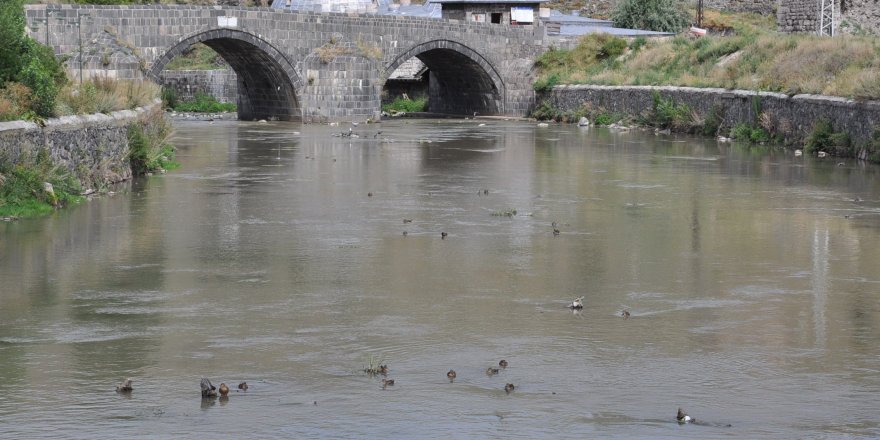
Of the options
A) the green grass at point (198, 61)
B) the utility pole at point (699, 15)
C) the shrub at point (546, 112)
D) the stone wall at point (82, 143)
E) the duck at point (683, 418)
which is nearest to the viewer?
the duck at point (683, 418)

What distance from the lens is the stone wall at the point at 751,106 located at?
2306cm

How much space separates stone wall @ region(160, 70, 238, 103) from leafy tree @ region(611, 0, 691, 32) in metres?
20.2

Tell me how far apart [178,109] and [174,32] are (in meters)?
14.8

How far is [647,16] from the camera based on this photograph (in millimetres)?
63875

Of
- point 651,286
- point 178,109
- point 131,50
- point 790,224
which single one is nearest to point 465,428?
point 651,286

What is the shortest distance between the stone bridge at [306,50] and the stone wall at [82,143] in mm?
14856

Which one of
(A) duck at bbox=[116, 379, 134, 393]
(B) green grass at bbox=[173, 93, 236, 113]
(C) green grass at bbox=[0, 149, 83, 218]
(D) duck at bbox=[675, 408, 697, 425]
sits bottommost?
(D) duck at bbox=[675, 408, 697, 425]

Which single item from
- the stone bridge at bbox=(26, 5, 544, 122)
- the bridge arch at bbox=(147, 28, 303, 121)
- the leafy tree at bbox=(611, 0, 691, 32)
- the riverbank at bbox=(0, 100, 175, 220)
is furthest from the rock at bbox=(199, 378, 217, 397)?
the leafy tree at bbox=(611, 0, 691, 32)

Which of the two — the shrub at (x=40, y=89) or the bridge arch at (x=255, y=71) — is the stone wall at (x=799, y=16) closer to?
the bridge arch at (x=255, y=71)

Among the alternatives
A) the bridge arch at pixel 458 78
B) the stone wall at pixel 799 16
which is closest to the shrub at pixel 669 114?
the stone wall at pixel 799 16

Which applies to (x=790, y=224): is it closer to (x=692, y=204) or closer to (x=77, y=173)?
(x=692, y=204)

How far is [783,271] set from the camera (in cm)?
1105

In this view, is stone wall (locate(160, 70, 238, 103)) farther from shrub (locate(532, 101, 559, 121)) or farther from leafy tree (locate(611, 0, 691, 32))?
leafy tree (locate(611, 0, 691, 32))

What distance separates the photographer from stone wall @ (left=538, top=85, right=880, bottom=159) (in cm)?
2306
